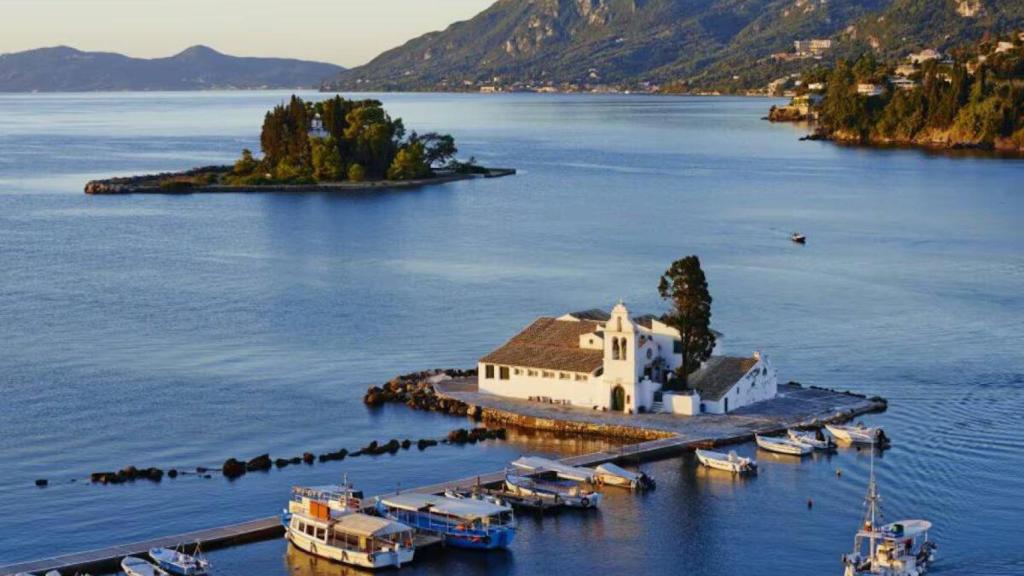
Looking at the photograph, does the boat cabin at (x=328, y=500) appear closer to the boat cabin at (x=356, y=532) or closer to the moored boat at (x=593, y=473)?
the boat cabin at (x=356, y=532)

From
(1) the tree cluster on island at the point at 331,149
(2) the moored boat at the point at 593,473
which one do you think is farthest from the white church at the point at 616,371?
(1) the tree cluster on island at the point at 331,149

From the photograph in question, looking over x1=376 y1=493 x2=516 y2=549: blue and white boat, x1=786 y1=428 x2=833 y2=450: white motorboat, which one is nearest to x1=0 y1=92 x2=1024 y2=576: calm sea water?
x1=376 y1=493 x2=516 y2=549: blue and white boat

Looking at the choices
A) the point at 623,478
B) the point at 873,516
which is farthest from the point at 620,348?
the point at 873,516

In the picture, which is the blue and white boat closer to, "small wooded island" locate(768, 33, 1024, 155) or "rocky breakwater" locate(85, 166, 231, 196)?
"rocky breakwater" locate(85, 166, 231, 196)

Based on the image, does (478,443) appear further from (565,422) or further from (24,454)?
(24,454)

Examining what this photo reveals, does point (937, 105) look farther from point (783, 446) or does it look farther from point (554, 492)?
point (554, 492)

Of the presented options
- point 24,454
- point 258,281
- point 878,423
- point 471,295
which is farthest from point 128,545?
point 258,281
